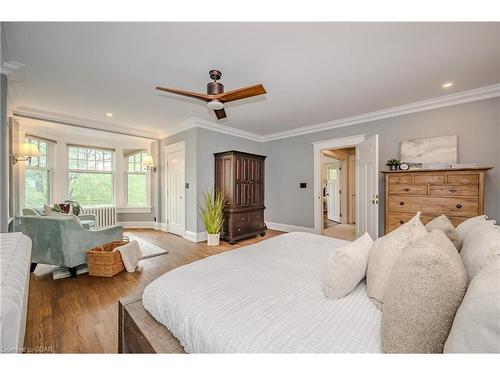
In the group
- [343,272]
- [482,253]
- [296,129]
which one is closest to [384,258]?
[343,272]

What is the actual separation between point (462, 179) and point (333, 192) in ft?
13.5

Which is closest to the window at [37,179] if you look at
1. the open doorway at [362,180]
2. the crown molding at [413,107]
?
the crown molding at [413,107]

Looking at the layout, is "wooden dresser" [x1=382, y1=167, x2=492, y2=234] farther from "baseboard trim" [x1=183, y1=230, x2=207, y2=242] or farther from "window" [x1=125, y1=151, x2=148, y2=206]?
"window" [x1=125, y1=151, x2=148, y2=206]

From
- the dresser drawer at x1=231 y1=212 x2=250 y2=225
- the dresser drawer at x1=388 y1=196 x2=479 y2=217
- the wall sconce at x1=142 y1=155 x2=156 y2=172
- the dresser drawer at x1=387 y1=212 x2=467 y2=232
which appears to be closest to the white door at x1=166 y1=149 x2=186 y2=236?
the wall sconce at x1=142 y1=155 x2=156 y2=172

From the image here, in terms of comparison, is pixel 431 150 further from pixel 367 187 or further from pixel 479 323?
pixel 479 323

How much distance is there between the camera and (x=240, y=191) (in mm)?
4164

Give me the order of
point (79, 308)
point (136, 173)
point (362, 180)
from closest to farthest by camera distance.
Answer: point (79, 308) < point (362, 180) < point (136, 173)

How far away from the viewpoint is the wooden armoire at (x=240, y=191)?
402cm

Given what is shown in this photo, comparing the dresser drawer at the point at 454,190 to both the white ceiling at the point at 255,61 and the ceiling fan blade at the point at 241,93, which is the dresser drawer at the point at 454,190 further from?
the ceiling fan blade at the point at 241,93

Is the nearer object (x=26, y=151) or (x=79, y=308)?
(x=79, y=308)

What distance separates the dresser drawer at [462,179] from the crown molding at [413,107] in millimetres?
1255

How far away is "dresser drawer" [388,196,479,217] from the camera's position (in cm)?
252

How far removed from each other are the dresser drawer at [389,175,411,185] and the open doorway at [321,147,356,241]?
9.22 ft
